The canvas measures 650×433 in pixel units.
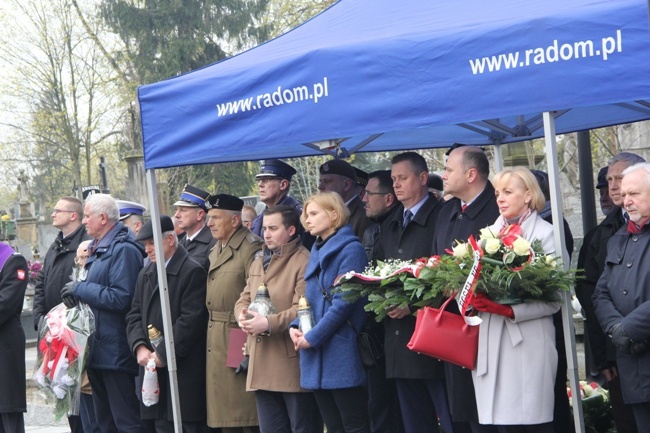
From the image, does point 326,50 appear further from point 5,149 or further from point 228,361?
point 5,149

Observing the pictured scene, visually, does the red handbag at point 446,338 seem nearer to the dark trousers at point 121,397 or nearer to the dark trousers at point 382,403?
the dark trousers at point 382,403

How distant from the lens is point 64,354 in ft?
A: 26.3

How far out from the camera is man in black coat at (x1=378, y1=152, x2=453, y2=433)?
6.25m

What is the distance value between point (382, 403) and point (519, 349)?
1745 mm

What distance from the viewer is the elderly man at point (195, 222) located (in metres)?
8.14

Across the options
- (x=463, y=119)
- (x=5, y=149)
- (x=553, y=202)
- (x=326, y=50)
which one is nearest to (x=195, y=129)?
(x=326, y=50)

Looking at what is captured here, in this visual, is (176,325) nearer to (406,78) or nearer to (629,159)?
(406,78)

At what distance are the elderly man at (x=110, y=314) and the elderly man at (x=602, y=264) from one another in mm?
3672

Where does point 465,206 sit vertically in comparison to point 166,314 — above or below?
above

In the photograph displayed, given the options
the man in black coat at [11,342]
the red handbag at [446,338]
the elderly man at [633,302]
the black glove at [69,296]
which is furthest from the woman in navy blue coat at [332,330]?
the man in black coat at [11,342]

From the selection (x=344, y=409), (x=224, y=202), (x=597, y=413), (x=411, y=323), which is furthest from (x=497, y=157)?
(x=344, y=409)

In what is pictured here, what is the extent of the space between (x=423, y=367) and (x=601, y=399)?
178 centimetres

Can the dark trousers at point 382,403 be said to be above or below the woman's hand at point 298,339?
below

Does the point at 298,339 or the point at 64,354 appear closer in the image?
the point at 298,339
